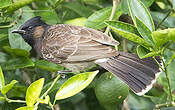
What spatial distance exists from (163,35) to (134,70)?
36.7 inches

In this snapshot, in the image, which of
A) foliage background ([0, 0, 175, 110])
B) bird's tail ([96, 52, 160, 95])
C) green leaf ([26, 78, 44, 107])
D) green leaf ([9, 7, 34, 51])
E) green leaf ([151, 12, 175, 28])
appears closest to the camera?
green leaf ([26, 78, 44, 107])

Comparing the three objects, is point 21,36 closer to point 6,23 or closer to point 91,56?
point 6,23

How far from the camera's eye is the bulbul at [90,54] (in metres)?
2.49

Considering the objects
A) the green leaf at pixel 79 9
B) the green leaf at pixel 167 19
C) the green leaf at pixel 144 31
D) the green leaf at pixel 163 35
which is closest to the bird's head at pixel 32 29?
the green leaf at pixel 79 9

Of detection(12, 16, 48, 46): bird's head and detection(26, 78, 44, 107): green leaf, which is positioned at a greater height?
detection(26, 78, 44, 107): green leaf

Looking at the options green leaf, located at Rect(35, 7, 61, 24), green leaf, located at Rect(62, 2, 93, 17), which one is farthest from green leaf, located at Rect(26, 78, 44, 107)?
green leaf, located at Rect(62, 2, 93, 17)

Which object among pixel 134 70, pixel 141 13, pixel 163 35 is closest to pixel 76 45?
pixel 134 70

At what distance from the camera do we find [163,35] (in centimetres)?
165

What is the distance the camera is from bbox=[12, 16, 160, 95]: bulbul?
249 centimetres

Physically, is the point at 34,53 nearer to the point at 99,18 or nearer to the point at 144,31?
→ the point at 99,18

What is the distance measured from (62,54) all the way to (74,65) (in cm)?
15

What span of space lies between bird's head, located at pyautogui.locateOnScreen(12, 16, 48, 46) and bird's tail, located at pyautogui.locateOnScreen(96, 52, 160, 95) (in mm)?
767

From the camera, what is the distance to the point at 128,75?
8.18 feet

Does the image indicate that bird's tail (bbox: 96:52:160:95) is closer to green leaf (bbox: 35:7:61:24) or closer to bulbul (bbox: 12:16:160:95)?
bulbul (bbox: 12:16:160:95)
